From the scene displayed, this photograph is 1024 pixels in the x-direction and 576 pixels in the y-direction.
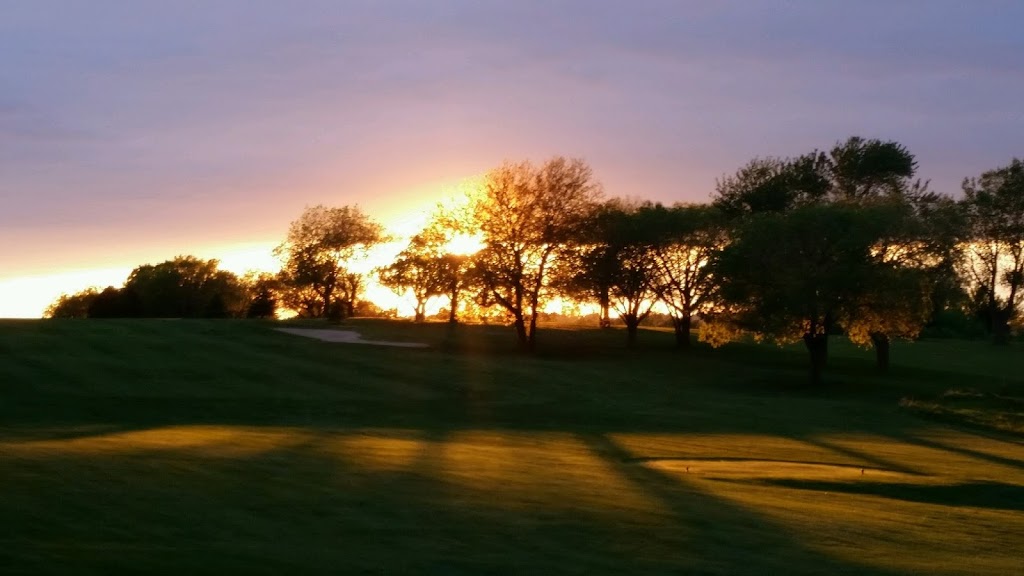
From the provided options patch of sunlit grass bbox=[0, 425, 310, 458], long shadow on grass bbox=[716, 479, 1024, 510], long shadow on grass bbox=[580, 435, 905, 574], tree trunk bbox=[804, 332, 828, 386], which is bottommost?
long shadow on grass bbox=[716, 479, 1024, 510]

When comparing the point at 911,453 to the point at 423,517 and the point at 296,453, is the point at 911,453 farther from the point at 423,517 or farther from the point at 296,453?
the point at 423,517

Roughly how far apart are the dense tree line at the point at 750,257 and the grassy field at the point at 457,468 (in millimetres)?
6424

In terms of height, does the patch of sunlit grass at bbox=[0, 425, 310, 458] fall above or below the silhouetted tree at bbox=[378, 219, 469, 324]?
below

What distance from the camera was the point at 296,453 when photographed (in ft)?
73.4

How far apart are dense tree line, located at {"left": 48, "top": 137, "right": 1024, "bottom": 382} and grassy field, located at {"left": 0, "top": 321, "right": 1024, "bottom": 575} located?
6424mm

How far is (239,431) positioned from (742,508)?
16007 mm

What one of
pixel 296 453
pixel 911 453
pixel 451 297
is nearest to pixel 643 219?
pixel 451 297

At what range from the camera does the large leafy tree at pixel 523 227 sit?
75188 millimetres

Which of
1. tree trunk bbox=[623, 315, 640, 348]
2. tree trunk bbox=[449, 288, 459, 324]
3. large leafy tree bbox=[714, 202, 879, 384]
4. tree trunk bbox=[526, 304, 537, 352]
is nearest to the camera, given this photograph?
large leafy tree bbox=[714, 202, 879, 384]

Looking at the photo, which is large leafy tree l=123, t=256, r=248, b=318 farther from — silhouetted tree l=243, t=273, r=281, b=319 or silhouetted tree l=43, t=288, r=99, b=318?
silhouetted tree l=43, t=288, r=99, b=318

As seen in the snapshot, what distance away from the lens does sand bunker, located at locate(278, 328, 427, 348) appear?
66637 mm

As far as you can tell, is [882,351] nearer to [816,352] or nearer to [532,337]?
[816,352]


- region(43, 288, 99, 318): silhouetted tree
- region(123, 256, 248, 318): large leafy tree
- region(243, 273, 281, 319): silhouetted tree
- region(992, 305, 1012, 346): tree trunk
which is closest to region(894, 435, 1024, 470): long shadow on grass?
region(992, 305, 1012, 346): tree trunk

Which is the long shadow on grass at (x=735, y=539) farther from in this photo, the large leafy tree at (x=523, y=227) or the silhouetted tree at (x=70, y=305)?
the silhouetted tree at (x=70, y=305)
